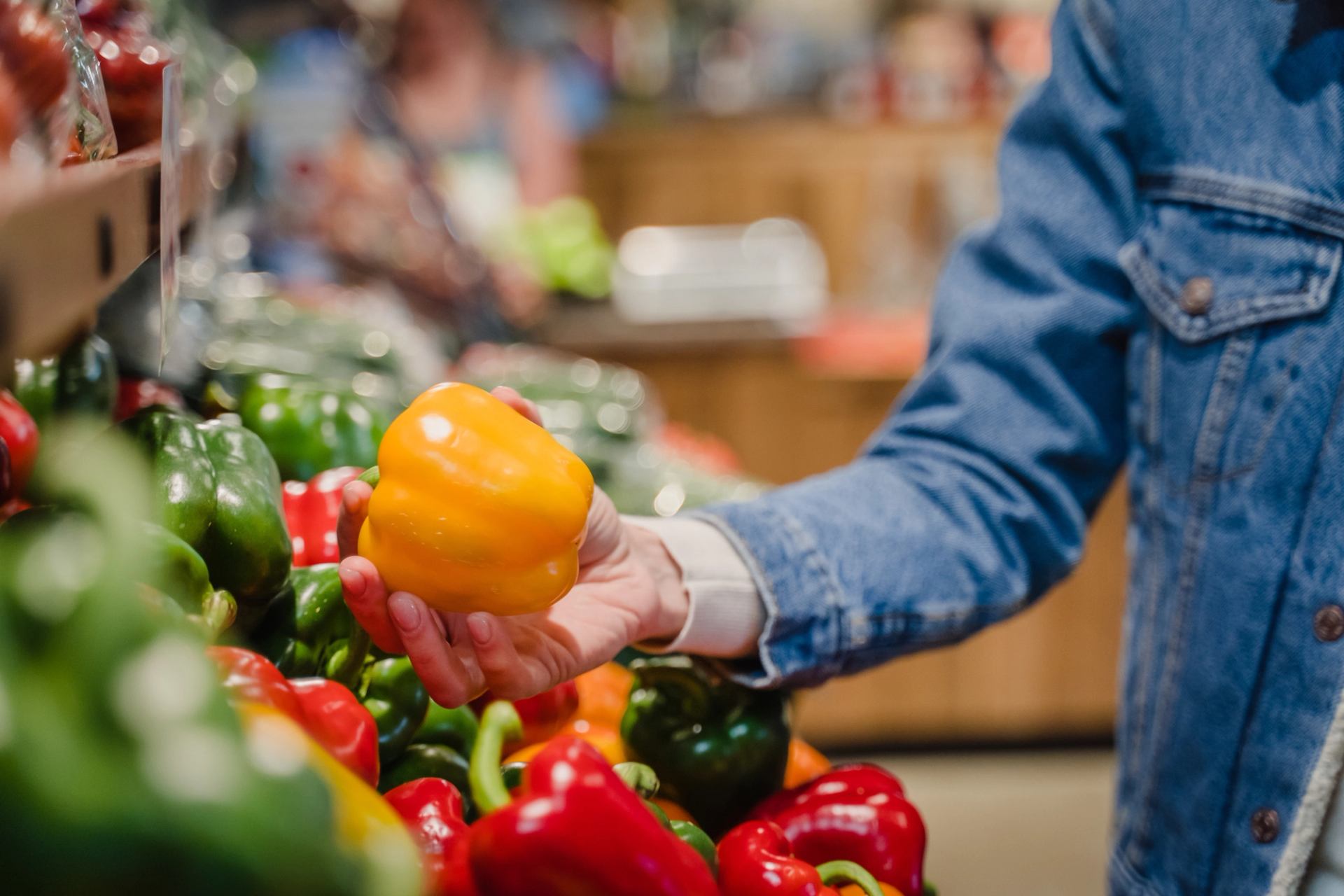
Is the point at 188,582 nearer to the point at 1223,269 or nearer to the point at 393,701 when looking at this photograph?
the point at 393,701

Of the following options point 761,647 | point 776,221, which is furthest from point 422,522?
point 776,221

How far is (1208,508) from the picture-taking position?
1047mm

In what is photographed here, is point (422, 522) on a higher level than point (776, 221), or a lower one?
higher

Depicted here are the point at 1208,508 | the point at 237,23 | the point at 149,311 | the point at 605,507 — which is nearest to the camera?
the point at 605,507

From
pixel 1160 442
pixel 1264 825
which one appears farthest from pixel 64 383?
pixel 1264 825

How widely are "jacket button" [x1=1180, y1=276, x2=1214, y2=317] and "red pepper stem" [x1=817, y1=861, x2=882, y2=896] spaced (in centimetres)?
57

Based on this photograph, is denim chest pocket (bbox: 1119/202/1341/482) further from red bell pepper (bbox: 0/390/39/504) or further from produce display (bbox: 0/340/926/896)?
red bell pepper (bbox: 0/390/39/504)

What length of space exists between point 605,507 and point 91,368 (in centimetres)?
43

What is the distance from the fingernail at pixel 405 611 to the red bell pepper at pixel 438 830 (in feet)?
0.33

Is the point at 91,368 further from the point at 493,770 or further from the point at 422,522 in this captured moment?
the point at 493,770

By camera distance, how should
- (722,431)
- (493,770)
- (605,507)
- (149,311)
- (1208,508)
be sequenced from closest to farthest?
1. (493,770)
2. (605,507)
3. (1208,508)
4. (149,311)
5. (722,431)

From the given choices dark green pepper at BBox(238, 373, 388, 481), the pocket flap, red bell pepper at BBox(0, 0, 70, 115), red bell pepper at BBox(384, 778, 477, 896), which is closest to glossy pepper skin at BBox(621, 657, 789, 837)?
red bell pepper at BBox(384, 778, 477, 896)

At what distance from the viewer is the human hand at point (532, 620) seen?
76 centimetres

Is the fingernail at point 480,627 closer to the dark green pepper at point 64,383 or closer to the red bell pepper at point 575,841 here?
the red bell pepper at point 575,841
